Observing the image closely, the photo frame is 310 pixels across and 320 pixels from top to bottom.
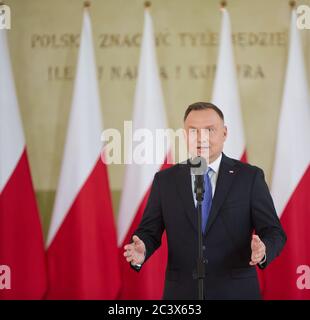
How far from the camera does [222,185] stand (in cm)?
258

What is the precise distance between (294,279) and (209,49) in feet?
6.10

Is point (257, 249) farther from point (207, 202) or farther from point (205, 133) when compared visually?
point (205, 133)

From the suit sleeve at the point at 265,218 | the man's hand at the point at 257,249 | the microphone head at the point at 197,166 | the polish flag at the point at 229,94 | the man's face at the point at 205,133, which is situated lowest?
the man's hand at the point at 257,249

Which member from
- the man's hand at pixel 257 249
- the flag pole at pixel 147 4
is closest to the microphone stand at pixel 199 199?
the man's hand at pixel 257 249

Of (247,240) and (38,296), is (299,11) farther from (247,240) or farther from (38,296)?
(38,296)

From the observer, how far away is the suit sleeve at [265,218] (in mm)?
2438

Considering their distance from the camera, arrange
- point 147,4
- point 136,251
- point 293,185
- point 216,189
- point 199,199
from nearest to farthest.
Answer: point 199,199 → point 136,251 → point 216,189 → point 293,185 → point 147,4

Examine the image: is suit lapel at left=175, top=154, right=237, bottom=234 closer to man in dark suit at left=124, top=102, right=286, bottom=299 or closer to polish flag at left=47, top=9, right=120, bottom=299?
man in dark suit at left=124, top=102, right=286, bottom=299

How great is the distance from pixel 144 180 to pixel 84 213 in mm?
508

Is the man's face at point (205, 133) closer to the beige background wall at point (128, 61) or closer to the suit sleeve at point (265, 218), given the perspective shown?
the suit sleeve at point (265, 218)

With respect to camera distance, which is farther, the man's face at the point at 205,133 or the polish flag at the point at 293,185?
the polish flag at the point at 293,185

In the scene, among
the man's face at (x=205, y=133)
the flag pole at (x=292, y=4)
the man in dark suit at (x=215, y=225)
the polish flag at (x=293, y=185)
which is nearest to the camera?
the man in dark suit at (x=215, y=225)

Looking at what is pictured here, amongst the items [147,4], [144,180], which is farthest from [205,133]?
[147,4]
